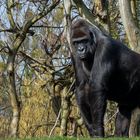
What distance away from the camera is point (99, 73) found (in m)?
6.20

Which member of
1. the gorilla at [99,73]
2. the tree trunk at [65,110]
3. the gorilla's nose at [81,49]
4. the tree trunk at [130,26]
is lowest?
the tree trunk at [65,110]

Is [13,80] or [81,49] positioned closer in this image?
[81,49]

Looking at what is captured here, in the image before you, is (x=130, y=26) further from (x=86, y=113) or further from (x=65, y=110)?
(x=65, y=110)

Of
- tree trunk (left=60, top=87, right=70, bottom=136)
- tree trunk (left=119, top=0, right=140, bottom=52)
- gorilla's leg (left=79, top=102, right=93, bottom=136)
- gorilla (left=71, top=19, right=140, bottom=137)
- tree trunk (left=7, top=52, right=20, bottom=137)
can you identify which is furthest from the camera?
tree trunk (left=60, top=87, right=70, bottom=136)

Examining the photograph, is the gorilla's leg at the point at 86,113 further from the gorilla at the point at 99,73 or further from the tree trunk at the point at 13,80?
the tree trunk at the point at 13,80

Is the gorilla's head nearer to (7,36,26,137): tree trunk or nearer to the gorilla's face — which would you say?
the gorilla's face

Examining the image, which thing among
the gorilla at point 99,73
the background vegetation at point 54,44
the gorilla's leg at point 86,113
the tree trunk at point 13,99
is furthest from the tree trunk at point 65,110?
the gorilla's leg at point 86,113

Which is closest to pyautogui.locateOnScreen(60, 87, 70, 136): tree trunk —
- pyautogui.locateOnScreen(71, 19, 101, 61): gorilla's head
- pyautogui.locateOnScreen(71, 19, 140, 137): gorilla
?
pyautogui.locateOnScreen(71, 19, 140, 137): gorilla

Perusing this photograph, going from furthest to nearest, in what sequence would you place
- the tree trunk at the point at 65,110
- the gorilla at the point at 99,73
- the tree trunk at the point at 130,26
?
the tree trunk at the point at 65,110 → the tree trunk at the point at 130,26 → the gorilla at the point at 99,73

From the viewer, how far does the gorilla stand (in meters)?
6.21

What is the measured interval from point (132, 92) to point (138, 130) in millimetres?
705

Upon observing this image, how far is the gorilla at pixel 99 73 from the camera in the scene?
621cm

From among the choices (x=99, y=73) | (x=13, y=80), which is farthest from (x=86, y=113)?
(x=13, y=80)

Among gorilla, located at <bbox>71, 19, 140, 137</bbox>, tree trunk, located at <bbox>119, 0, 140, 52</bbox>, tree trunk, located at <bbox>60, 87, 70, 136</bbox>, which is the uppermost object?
tree trunk, located at <bbox>119, 0, 140, 52</bbox>
